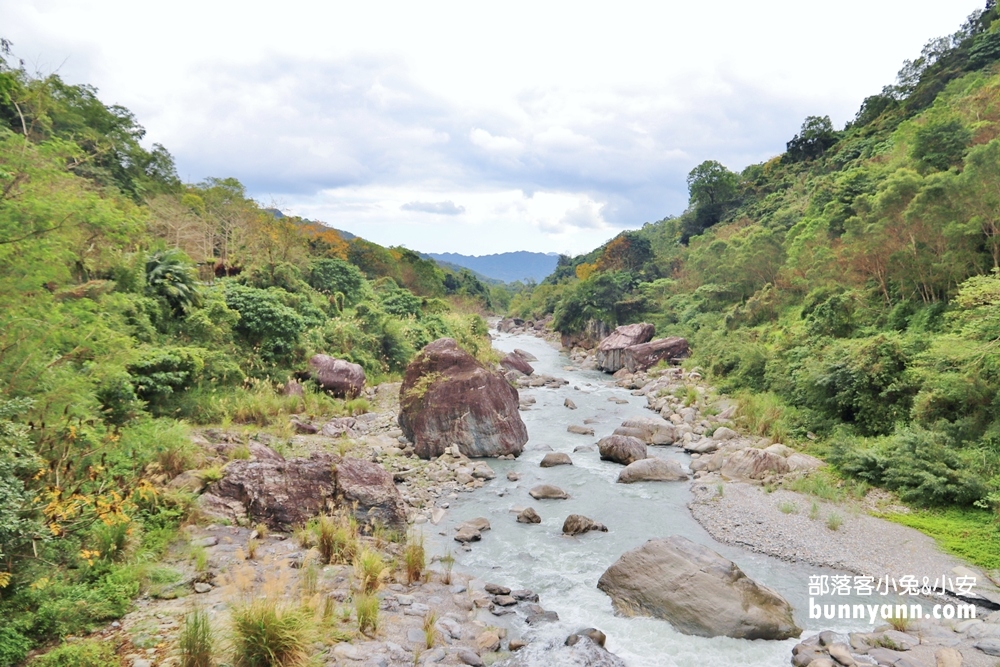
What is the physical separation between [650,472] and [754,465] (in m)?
2.80

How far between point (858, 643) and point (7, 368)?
466 inches

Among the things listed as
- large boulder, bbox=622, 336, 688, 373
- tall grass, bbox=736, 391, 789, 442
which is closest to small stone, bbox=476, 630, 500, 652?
tall grass, bbox=736, 391, 789, 442

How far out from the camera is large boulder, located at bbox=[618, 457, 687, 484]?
1451 cm

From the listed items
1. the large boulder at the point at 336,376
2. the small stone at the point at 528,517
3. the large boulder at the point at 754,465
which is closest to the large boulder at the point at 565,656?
the small stone at the point at 528,517

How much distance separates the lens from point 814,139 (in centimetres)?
6331

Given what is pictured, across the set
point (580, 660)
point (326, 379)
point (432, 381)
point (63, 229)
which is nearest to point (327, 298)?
point (326, 379)

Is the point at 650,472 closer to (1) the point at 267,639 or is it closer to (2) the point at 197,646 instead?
(1) the point at 267,639

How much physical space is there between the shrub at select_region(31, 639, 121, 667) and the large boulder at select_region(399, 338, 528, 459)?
10831mm

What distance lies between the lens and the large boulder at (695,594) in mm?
7512

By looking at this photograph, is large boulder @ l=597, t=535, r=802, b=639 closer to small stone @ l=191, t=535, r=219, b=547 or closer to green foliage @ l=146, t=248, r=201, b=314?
small stone @ l=191, t=535, r=219, b=547

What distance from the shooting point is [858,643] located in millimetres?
7047

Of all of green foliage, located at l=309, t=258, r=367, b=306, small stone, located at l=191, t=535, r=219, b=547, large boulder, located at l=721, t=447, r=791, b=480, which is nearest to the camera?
small stone, located at l=191, t=535, r=219, b=547

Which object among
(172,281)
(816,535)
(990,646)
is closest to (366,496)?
(816,535)

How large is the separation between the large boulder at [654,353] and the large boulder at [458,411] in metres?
18.9
